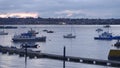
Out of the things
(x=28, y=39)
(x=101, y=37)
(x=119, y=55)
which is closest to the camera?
(x=119, y=55)

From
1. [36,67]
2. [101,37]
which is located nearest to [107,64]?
[36,67]

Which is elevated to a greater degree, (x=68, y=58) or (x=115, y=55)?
(x=115, y=55)

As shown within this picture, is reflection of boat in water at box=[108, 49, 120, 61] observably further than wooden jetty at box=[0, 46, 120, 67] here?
Yes

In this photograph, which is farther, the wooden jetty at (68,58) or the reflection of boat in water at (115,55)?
the reflection of boat in water at (115,55)

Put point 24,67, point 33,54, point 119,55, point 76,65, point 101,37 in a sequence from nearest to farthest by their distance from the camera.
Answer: point 24,67 → point 76,65 → point 119,55 → point 33,54 → point 101,37

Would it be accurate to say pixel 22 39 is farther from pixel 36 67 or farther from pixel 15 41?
pixel 36 67

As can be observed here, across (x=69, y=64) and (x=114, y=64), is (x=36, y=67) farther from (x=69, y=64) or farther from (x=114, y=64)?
(x=114, y=64)

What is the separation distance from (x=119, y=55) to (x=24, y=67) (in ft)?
45.5

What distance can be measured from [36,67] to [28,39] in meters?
66.5

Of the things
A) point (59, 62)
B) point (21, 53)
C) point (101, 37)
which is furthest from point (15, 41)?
point (59, 62)

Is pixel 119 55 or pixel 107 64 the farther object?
pixel 119 55

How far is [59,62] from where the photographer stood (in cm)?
5247

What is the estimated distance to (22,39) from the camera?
113 meters

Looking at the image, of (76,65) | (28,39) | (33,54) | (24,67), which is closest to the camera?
(24,67)
